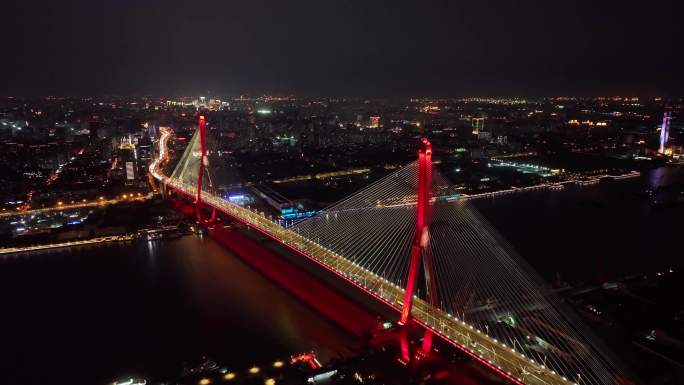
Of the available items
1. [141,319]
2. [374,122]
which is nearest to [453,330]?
[141,319]

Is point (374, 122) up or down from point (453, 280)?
up

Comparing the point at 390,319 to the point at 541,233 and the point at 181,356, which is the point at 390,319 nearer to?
the point at 181,356

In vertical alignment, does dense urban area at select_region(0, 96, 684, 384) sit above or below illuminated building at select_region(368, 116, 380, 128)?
below

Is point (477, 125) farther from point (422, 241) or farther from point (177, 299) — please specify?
point (422, 241)

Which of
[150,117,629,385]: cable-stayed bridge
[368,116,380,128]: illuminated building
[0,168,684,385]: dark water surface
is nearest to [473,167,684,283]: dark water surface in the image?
[0,168,684,385]: dark water surface

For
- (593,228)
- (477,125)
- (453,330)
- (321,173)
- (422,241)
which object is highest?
(422,241)

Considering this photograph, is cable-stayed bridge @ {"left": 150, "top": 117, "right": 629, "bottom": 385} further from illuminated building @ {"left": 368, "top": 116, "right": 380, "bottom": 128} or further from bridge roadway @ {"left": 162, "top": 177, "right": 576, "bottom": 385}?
illuminated building @ {"left": 368, "top": 116, "right": 380, "bottom": 128}

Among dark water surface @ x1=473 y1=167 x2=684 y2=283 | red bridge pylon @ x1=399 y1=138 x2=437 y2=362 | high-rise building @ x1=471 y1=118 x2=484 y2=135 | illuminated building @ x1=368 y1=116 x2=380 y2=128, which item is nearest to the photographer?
red bridge pylon @ x1=399 y1=138 x2=437 y2=362
